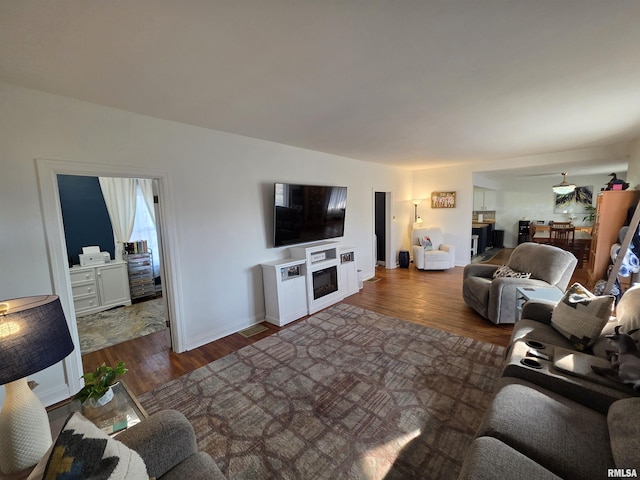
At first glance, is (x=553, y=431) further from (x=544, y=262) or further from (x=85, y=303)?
(x=85, y=303)

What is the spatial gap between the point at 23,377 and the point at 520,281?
4.22 meters

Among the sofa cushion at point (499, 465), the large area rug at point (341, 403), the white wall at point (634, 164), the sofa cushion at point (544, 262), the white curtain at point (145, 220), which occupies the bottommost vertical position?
the large area rug at point (341, 403)

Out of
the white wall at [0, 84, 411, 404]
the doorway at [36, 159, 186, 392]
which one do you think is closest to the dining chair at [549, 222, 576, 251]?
the white wall at [0, 84, 411, 404]

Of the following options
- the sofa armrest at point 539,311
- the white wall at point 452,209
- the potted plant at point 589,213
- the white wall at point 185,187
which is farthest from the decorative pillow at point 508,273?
the potted plant at point 589,213

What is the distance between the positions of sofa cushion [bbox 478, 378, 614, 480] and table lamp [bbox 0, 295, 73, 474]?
76.9 inches

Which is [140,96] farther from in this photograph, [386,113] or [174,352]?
[174,352]

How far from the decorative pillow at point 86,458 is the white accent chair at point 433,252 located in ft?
20.1

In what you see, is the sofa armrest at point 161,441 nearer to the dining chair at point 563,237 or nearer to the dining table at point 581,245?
the dining table at point 581,245

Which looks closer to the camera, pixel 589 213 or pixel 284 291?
pixel 284 291

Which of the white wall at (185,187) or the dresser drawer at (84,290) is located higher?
the white wall at (185,187)

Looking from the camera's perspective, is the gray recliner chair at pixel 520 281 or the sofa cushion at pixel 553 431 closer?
the sofa cushion at pixel 553 431

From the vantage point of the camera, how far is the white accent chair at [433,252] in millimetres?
6125

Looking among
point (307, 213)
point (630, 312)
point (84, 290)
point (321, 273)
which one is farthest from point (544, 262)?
point (84, 290)

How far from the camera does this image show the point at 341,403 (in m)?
2.12
